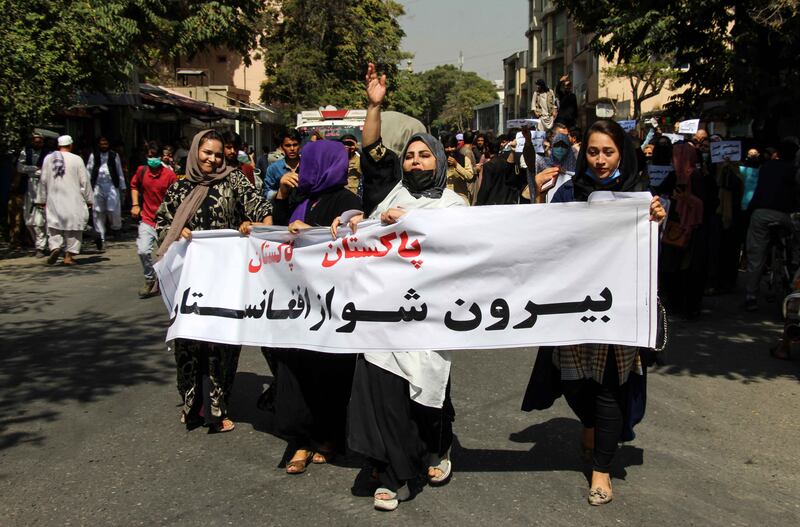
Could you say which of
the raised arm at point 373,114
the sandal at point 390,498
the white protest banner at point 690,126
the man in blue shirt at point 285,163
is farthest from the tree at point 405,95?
the sandal at point 390,498

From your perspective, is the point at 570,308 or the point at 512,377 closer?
the point at 570,308

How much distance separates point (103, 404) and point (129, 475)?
4.69ft

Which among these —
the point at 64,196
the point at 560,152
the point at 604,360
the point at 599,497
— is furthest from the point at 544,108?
the point at 599,497

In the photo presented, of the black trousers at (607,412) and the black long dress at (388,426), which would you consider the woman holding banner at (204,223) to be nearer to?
the black long dress at (388,426)

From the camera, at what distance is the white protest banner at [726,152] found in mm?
10633

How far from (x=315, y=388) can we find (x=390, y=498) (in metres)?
0.79

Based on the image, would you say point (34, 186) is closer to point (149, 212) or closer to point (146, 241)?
point (149, 212)

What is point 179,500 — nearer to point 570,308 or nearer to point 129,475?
point 129,475

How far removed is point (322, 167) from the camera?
15.1 feet

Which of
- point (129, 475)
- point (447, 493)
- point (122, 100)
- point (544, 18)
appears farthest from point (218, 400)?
point (544, 18)

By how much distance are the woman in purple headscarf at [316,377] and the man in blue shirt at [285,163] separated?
2.58 meters

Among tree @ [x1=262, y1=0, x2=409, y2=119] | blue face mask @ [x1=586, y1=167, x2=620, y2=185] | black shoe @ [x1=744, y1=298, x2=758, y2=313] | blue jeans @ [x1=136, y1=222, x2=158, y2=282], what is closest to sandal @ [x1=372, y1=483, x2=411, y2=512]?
blue face mask @ [x1=586, y1=167, x2=620, y2=185]

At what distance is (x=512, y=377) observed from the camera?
21.4 feet

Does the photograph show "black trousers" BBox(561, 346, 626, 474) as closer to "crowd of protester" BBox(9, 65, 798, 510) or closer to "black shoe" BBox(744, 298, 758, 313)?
"crowd of protester" BBox(9, 65, 798, 510)
